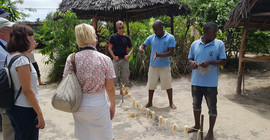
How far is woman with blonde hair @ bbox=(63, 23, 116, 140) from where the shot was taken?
6.09ft

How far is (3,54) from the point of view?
2.26 metres

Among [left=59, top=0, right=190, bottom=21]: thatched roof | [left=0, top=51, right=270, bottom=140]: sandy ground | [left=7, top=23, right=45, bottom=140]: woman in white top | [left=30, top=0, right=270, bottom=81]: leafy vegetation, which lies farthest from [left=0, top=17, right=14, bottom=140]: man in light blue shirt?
[left=59, top=0, right=190, bottom=21]: thatched roof

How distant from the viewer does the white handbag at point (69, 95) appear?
68.6 inches

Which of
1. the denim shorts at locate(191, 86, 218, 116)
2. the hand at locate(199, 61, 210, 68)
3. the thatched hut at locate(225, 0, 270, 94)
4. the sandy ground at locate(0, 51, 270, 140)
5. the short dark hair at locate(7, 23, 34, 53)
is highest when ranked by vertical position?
the thatched hut at locate(225, 0, 270, 94)

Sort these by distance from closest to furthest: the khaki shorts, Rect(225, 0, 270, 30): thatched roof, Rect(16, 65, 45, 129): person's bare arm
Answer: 1. Rect(16, 65, 45, 129): person's bare arm
2. the khaki shorts
3. Rect(225, 0, 270, 30): thatched roof

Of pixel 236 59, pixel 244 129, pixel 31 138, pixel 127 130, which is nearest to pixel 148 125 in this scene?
pixel 127 130

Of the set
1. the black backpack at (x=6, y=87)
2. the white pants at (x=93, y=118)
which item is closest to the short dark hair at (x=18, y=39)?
the black backpack at (x=6, y=87)

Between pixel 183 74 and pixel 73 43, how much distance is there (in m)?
4.42

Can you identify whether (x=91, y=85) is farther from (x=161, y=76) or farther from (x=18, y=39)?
(x=161, y=76)

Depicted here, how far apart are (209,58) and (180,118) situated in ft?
5.22

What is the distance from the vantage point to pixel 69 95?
1.76 m

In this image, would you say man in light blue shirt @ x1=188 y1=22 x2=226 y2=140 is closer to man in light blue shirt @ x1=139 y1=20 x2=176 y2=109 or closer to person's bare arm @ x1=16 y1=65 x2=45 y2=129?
man in light blue shirt @ x1=139 y1=20 x2=176 y2=109

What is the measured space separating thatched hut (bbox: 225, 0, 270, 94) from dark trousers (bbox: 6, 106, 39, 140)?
5.19 metres

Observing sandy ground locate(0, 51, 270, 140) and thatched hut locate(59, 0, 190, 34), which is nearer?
sandy ground locate(0, 51, 270, 140)
